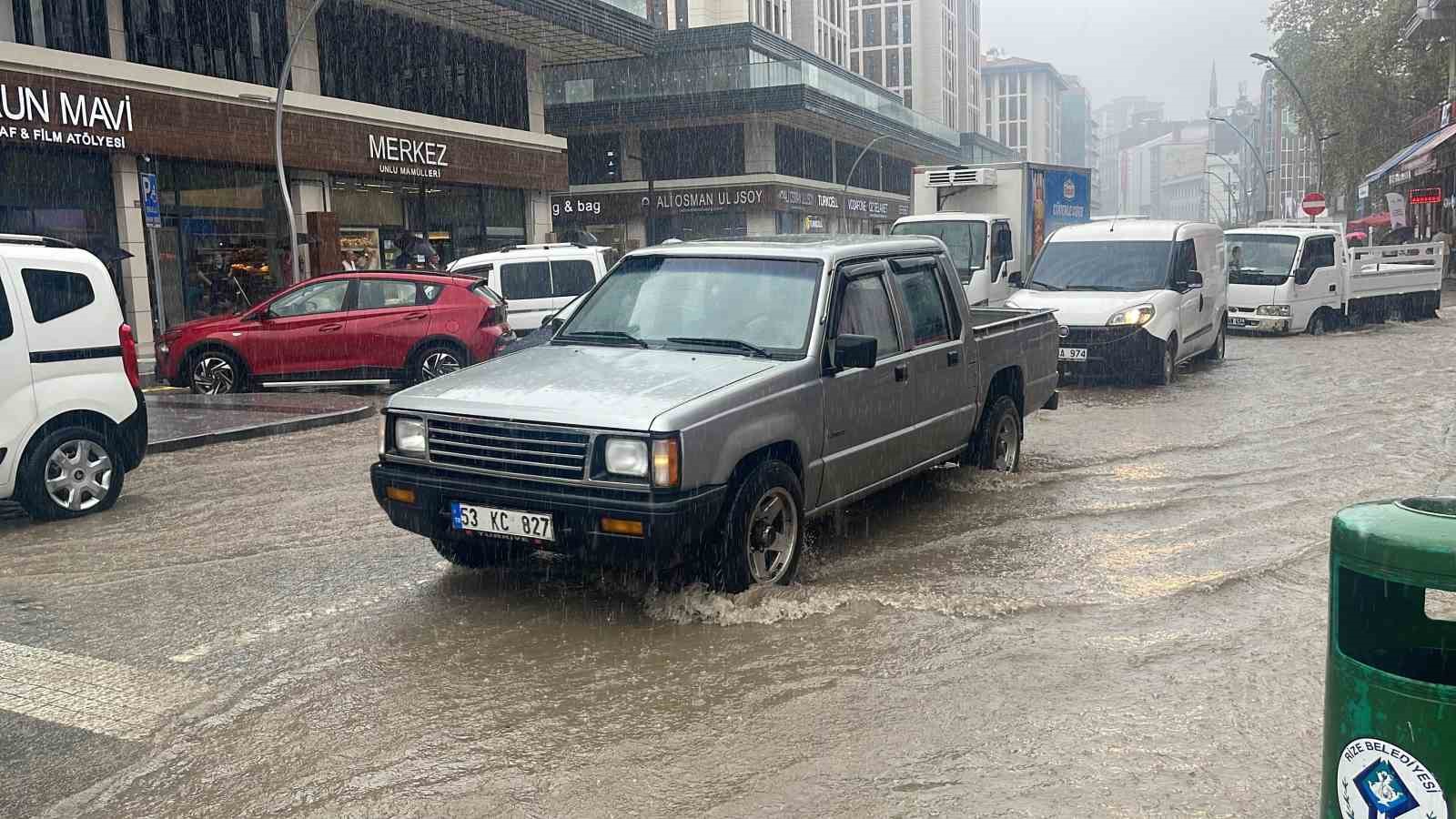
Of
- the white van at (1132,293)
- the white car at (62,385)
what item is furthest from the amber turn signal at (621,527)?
the white van at (1132,293)

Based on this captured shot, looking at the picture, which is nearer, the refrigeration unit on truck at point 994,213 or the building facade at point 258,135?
the refrigeration unit on truck at point 994,213

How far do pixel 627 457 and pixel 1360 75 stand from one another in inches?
2111

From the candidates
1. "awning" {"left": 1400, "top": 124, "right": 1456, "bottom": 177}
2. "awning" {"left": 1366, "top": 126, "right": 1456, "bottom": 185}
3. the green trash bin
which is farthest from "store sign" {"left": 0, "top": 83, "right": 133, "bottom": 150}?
"awning" {"left": 1366, "top": 126, "right": 1456, "bottom": 185}

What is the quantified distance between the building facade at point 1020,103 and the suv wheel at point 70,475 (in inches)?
5927

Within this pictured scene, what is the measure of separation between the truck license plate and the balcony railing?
4196 centimetres

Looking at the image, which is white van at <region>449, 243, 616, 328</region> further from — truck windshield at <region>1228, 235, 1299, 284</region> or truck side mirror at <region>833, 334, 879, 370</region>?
truck side mirror at <region>833, 334, 879, 370</region>

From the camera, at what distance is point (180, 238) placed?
898 inches

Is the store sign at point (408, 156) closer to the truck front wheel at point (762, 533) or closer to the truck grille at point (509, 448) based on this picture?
the truck grille at point (509, 448)

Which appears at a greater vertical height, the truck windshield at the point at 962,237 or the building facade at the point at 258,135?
the building facade at the point at 258,135

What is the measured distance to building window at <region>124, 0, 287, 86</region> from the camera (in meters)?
22.0

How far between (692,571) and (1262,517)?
3.88 meters

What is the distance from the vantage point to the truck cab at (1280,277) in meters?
20.6

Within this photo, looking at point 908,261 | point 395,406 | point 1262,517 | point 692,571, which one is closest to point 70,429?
point 395,406

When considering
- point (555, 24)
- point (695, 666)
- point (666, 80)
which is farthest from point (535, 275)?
point (666, 80)
